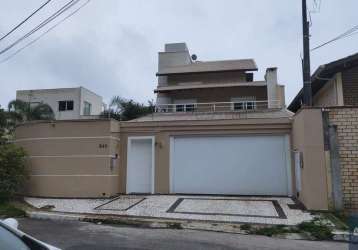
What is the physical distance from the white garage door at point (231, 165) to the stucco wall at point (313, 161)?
275cm

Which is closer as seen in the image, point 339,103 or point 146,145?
point 339,103

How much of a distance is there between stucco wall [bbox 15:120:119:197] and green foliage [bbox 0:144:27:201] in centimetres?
86

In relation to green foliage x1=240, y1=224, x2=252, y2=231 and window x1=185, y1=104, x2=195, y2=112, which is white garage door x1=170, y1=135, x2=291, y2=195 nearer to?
green foliage x1=240, y1=224, x2=252, y2=231

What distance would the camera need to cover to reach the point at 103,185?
14.6 metres

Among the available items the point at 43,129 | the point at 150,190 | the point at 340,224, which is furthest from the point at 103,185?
the point at 340,224

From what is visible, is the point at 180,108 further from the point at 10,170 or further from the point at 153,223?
the point at 153,223

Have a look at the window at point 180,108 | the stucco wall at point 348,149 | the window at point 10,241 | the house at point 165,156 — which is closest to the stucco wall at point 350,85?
the stucco wall at point 348,149

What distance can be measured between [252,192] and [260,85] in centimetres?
1333

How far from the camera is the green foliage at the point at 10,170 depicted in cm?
1356

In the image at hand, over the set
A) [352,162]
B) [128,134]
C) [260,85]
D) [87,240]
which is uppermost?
[260,85]

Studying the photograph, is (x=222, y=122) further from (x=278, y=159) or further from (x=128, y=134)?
(x=128, y=134)

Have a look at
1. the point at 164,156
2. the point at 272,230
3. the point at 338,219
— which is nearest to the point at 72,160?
the point at 164,156

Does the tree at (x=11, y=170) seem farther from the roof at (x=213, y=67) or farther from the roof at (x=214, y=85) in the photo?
the roof at (x=213, y=67)

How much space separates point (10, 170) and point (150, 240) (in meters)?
8.33
